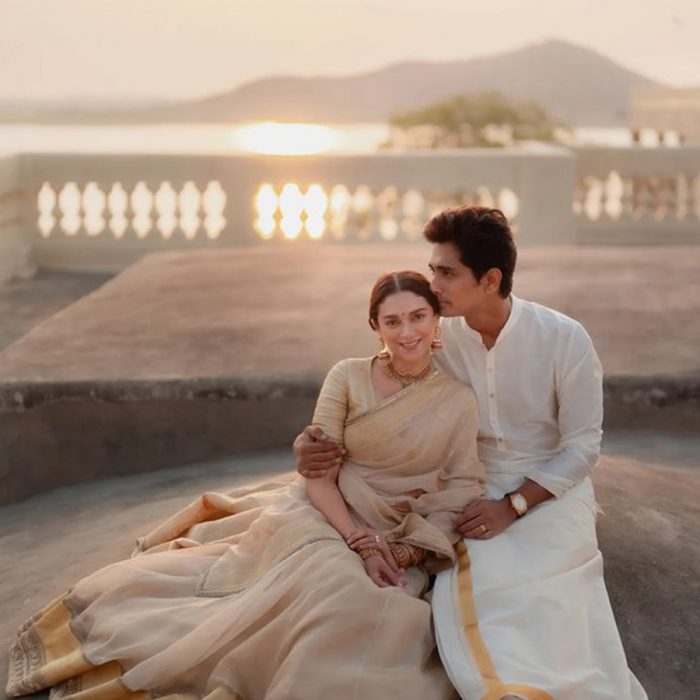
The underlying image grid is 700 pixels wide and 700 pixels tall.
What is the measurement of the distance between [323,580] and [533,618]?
0.51 metres

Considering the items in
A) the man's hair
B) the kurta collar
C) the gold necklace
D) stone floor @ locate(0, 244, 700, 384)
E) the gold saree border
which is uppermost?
the man's hair

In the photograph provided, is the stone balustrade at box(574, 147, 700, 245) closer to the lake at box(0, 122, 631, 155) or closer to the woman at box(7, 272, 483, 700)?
the lake at box(0, 122, 631, 155)

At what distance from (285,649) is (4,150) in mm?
8449

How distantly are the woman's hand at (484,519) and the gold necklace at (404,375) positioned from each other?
→ 36cm

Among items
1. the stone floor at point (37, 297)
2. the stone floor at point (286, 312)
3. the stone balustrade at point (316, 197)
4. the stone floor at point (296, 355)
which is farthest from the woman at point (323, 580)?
the stone balustrade at point (316, 197)

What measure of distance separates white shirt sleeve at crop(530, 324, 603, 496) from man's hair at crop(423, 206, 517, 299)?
32cm

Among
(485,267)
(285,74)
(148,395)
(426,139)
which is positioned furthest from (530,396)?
(285,74)

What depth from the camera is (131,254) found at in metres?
10.8

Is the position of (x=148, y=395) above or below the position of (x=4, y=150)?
below

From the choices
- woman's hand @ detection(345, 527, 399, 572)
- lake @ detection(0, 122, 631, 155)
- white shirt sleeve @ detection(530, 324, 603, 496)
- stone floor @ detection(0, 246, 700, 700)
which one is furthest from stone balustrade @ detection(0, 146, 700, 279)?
woman's hand @ detection(345, 527, 399, 572)

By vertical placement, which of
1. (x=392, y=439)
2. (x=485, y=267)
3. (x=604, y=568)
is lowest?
(x=604, y=568)

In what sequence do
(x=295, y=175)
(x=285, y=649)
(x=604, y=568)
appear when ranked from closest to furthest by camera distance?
(x=285, y=649) < (x=604, y=568) < (x=295, y=175)

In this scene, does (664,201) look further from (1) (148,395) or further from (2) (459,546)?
(2) (459,546)

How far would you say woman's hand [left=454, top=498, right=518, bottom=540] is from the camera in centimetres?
334
